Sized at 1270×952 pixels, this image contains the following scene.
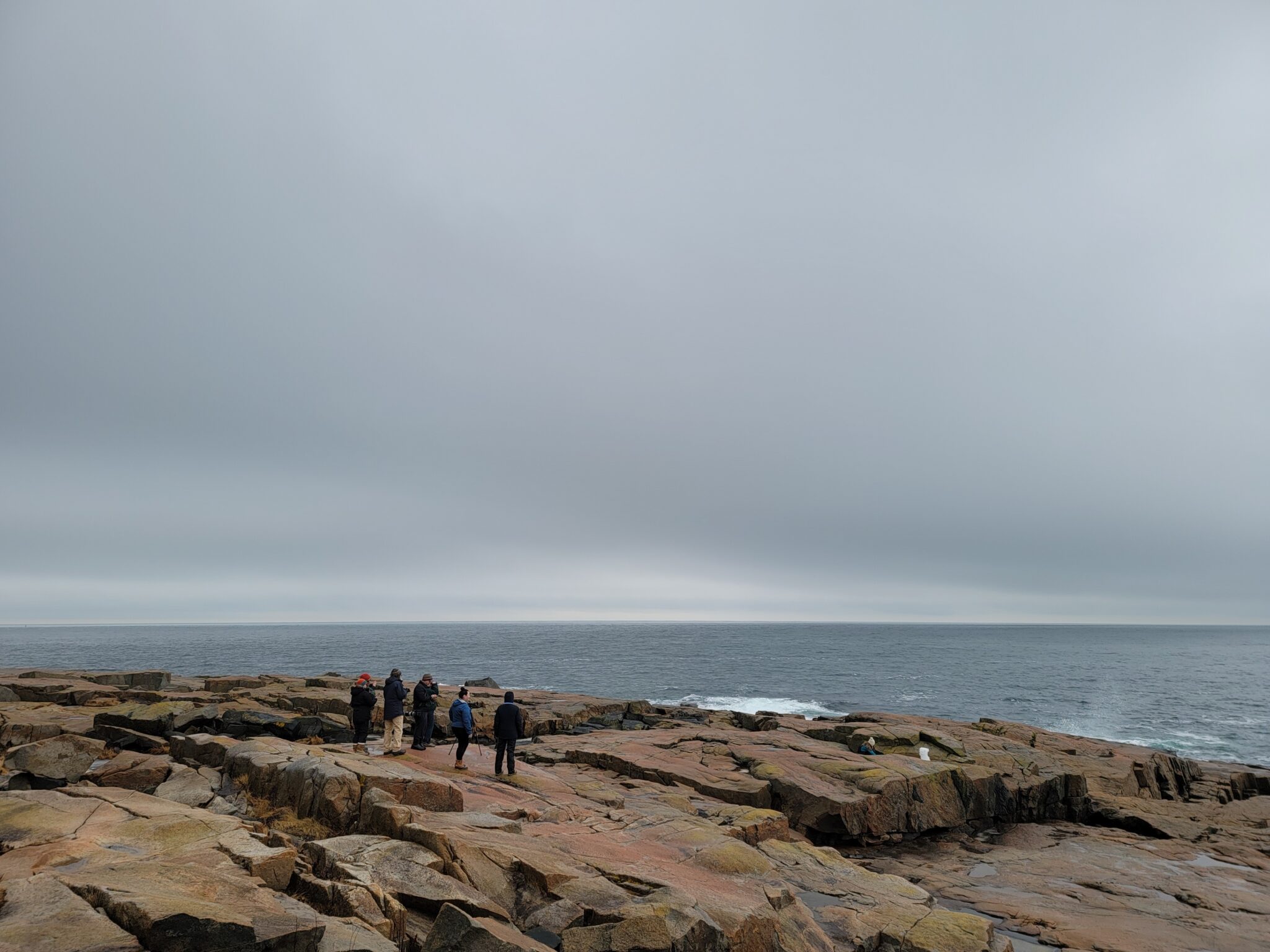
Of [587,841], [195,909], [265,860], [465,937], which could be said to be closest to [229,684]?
[587,841]

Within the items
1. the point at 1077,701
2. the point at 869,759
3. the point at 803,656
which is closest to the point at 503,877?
the point at 869,759

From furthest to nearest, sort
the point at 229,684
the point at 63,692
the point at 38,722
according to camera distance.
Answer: the point at 229,684, the point at 63,692, the point at 38,722

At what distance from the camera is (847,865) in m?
15.1

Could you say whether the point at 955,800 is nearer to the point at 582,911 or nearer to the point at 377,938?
the point at 582,911

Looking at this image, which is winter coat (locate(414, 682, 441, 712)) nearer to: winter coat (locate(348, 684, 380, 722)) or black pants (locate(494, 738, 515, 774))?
winter coat (locate(348, 684, 380, 722))

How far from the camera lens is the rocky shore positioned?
27.7ft

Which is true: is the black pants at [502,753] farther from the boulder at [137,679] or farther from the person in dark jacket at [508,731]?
the boulder at [137,679]

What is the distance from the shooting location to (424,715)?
71.7ft

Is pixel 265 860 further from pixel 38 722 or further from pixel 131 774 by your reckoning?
pixel 38 722

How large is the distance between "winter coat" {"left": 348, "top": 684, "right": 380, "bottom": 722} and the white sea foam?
39.7 m

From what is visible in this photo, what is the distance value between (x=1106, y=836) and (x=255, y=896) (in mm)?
26906

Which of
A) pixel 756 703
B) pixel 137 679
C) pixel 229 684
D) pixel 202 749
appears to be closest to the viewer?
pixel 202 749

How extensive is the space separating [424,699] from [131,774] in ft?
27.4

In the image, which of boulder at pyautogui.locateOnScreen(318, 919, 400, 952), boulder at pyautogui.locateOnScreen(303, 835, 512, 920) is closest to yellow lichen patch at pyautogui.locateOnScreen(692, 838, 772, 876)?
boulder at pyautogui.locateOnScreen(303, 835, 512, 920)
